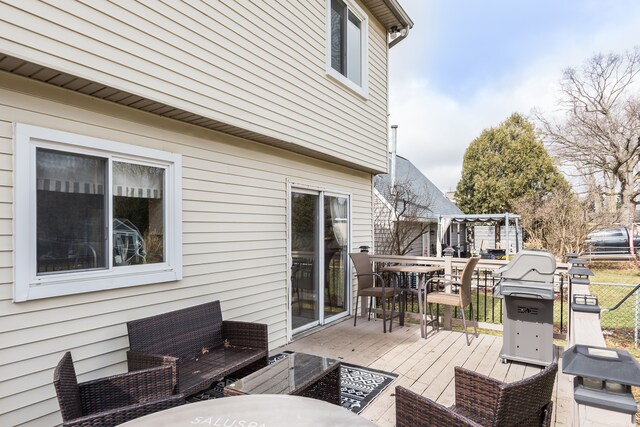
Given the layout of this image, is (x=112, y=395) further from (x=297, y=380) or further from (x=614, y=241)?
(x=614, y=241)

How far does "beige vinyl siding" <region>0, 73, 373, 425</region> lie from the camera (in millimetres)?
2375

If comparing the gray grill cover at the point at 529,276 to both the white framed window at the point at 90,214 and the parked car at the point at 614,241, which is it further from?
the parked car at the point at 614,241

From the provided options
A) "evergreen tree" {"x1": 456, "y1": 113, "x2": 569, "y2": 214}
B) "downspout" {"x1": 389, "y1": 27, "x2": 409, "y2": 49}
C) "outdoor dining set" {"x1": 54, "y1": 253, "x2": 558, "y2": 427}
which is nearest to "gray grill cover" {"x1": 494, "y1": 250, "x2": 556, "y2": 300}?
"outdoor dining set" {"x1": 54, "y1": 253, "x2": 558, "y2": 427}

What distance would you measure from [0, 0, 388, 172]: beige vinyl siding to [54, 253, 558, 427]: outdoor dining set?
6.15 feet

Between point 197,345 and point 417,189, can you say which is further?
point 417,189

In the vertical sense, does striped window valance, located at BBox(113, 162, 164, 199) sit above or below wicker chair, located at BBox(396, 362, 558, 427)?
above

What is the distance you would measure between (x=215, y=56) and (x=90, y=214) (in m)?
1.80

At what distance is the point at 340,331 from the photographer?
541cm

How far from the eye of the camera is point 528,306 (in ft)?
12.9

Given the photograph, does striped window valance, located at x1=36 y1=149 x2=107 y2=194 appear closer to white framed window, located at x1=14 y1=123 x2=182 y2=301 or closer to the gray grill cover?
white framed window, located at x1=14 y1=123 x2=182 y2=301

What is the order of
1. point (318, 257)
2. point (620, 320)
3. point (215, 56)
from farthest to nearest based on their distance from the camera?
point (620, 320) < point (318, 257) < point (215, 56)

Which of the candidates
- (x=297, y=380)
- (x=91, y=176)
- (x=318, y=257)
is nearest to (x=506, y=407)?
(x=297, y=380)

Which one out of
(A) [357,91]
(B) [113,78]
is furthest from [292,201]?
(B) [113,78]

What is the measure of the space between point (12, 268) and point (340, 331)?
4039 mm
